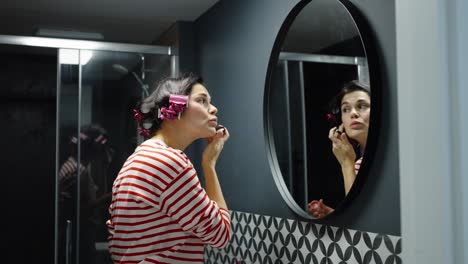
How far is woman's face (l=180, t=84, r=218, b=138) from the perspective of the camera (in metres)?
2.09

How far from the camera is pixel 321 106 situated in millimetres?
1829

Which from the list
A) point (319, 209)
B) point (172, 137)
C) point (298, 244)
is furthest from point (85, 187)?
point (319, 209)

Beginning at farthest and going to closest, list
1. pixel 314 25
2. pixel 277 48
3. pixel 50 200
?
1. pixel 50 200
2. pixel 277 48
3. pixel 314 25

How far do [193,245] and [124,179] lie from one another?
0.36m

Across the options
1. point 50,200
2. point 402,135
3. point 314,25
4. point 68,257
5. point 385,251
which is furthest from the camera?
point 50,200

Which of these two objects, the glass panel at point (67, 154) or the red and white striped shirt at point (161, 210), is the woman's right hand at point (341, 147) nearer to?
the red and white striped shirt at point (161, 210)

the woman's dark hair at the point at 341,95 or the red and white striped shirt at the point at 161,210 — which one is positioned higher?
the woman's dark hair at the point at 341,95

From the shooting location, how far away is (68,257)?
110 inches

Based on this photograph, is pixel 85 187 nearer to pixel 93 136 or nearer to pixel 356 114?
pixel 93 136

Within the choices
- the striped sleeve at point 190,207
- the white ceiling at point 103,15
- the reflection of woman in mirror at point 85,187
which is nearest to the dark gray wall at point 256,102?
the white ceiling at point 103,15

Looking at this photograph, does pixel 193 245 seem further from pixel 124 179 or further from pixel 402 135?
pixel 402 135

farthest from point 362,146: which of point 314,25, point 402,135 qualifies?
point 402,135

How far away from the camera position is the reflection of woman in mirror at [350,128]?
5.26ft

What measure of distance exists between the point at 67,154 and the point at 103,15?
3.01 ft
